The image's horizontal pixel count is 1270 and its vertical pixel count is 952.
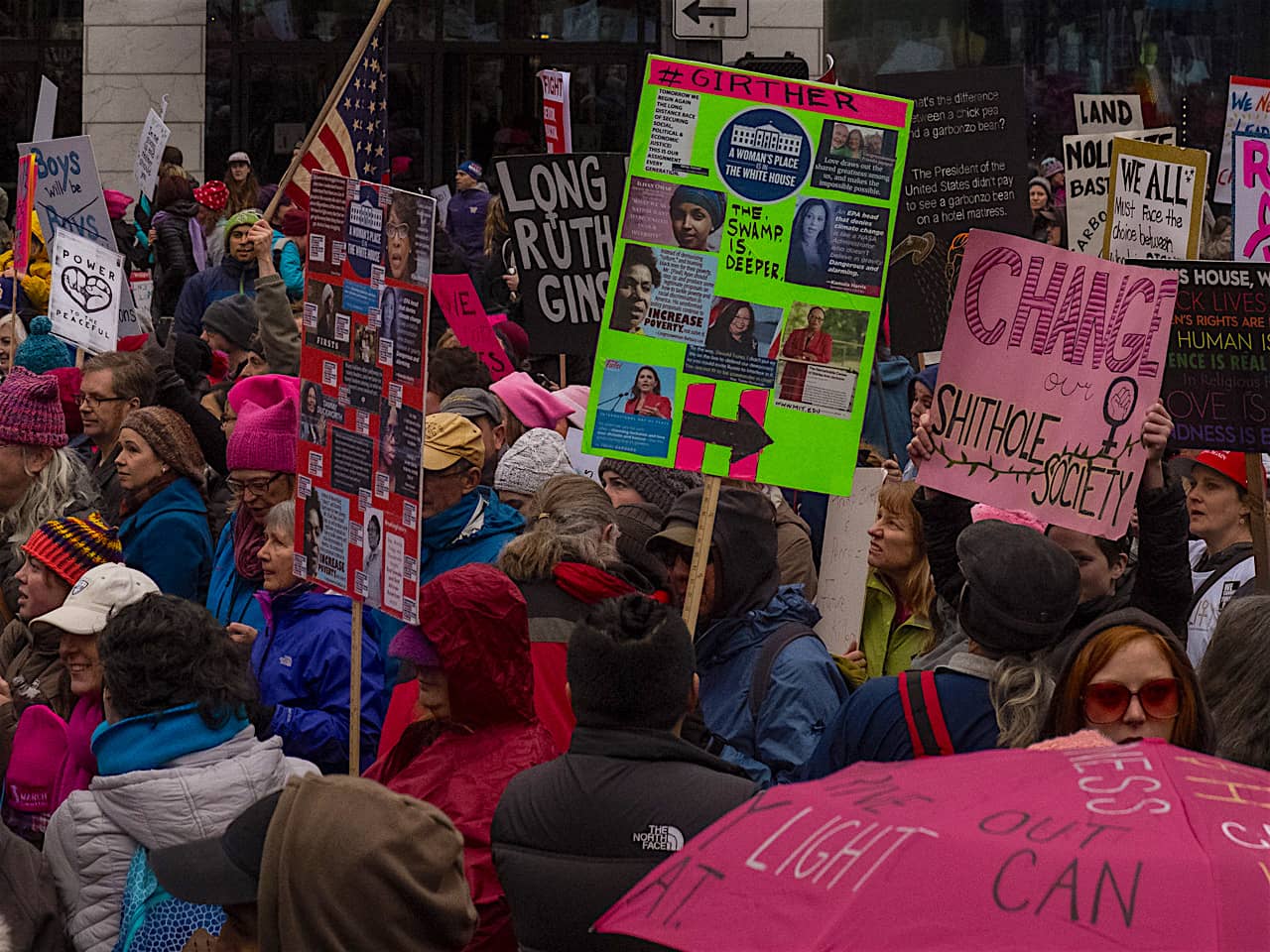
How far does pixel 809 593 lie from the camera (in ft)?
19.6

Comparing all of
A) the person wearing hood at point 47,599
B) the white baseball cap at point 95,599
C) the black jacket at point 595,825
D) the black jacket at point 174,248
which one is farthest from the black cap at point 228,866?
the black jacket at point 174,248

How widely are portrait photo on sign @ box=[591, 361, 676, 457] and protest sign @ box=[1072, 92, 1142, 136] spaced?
8278 millimetres

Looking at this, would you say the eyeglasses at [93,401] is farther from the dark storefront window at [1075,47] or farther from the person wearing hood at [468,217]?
the dark storefront window at [1075,47]

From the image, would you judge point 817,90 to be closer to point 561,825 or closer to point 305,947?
point 561,825

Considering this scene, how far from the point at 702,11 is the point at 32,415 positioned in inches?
334

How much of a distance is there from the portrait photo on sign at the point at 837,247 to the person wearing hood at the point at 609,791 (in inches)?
63.8

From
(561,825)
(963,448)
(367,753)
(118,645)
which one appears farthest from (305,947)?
(963,448)

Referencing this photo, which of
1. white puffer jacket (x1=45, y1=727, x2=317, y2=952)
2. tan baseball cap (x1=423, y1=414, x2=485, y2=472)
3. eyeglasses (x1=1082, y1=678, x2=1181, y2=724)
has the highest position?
tan baseball cap (x1=423, y1=414, x2=485, y2=472)

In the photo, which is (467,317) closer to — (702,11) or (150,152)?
(150,152)

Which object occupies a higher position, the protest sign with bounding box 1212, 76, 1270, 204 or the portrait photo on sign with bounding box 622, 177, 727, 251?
the protest sign with bounding box 1212, 76, 1270, 204

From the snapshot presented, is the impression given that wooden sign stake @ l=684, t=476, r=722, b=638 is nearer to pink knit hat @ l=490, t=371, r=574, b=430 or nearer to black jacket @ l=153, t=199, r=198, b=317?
pink knit hat @ l=490, t=371, r=574, b=430

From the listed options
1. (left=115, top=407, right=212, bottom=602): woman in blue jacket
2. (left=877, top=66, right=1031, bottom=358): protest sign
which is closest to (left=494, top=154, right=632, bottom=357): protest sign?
(left=877, top=66, right=1031, bottom=358): protest sign

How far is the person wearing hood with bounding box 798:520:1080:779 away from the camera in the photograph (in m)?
4.09

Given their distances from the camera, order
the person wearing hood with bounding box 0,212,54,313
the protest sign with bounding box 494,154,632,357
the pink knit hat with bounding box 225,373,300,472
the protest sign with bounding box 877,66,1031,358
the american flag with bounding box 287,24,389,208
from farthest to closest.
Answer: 1. the person wearing hood with bounding box 0,212,54,313
2. the american flag with bounding box 287,24,389,208
3. the protest sign with bounding box 494,154,632,357
4. the protest sign with bounding box 877,66,1031,358
5. the pink knit hat with bounding box 225,373,300,472
